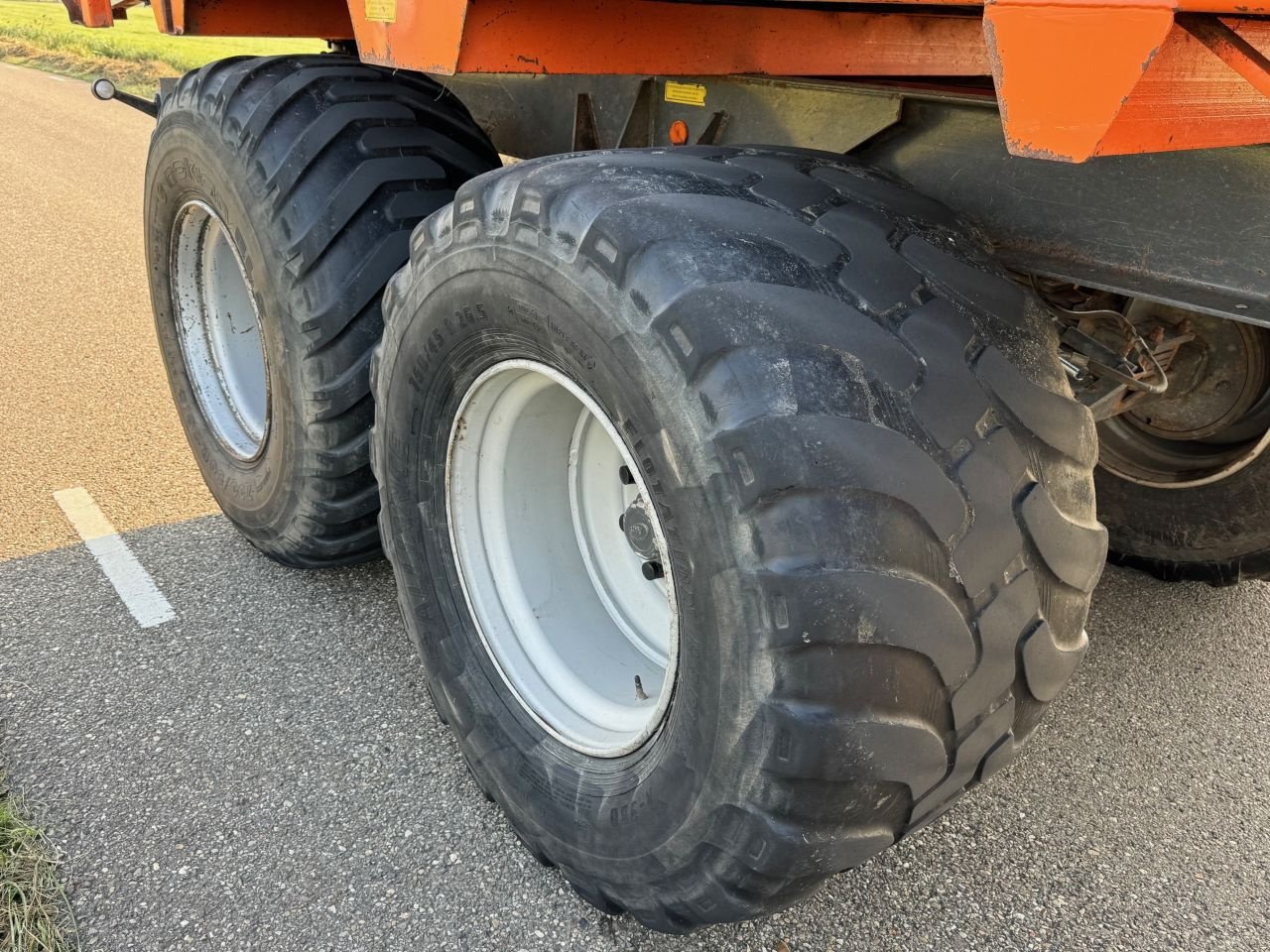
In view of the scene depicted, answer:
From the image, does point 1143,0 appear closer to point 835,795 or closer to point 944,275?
point 944,275

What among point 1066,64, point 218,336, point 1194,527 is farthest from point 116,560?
point 1194,527

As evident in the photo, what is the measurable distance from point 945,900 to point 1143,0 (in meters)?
1.62

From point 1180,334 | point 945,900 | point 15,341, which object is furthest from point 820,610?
point 15,341

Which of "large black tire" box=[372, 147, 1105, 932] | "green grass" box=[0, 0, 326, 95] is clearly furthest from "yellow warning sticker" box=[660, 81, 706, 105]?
"green grass" box=[0, 0, 326, 95]

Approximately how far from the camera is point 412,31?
1912 mm

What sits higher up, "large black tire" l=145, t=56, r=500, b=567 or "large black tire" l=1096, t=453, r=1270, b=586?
"large black tire" l=145, t=56, r=500, b=567

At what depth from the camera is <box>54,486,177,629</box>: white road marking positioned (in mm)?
2832

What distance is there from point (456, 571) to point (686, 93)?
42.5 inches

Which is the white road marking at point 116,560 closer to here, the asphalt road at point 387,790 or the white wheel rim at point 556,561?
the asphalt road at point 387,790

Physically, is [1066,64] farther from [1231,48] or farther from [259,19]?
[259,19]

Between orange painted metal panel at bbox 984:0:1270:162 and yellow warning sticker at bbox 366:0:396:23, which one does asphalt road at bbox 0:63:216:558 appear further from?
orange painted metal panel at bbox 984:0:1270:162

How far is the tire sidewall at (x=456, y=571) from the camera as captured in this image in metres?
1.42

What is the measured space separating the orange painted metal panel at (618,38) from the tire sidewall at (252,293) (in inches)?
28.4

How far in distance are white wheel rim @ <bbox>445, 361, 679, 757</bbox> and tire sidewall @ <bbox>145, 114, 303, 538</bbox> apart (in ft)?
2.20
